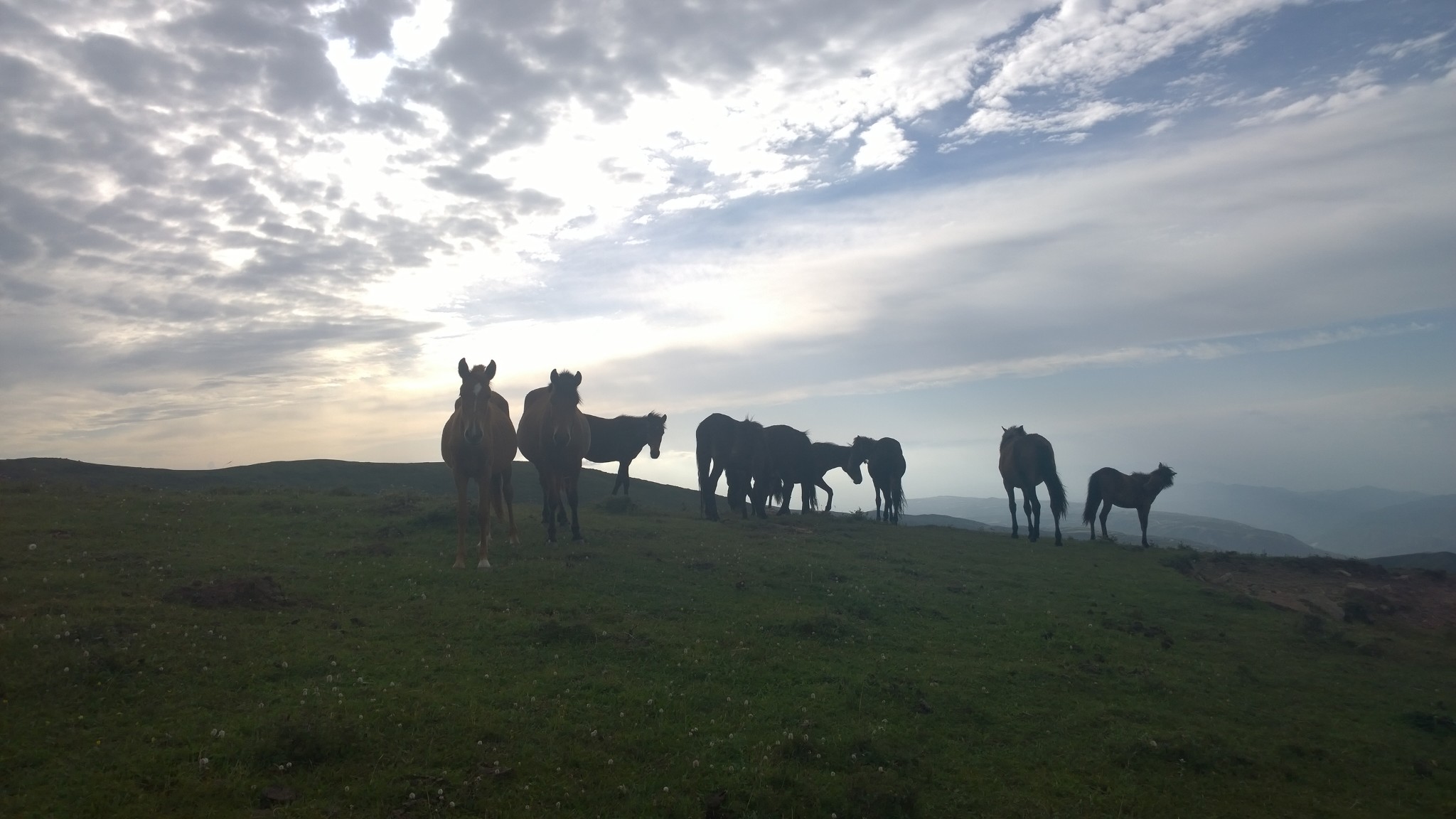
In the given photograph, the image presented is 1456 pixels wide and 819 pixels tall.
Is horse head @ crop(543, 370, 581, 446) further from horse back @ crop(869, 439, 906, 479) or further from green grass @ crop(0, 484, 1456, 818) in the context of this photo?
horse back @ crop(869, 439, 906, 479)

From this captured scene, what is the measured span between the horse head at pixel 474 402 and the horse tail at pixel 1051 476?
17861 mm

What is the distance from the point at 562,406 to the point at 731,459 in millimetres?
9848

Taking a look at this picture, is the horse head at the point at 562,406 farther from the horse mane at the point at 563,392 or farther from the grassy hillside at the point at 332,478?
the grassy hillside at the point at 332,478

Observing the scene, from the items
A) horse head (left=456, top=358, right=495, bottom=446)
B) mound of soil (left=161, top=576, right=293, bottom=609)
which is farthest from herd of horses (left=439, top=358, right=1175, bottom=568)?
mound of soil (left=161, top=576, right=293, bottom=609)

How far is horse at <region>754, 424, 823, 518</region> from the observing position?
2836cm

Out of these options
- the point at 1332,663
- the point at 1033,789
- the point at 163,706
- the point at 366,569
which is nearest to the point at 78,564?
the point at 366,569

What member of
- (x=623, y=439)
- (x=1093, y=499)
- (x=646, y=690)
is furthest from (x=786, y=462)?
(x=646, y=690)

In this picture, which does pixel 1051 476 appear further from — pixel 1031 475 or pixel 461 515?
pixel 461 515

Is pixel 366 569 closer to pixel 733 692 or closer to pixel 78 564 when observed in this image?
pixel 78 564

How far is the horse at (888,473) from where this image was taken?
101 ft

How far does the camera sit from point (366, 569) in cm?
1365

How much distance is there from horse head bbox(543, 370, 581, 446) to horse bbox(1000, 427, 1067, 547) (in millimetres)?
14478

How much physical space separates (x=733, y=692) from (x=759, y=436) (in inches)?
717

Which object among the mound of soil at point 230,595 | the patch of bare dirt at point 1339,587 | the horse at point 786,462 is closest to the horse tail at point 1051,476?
the patch of bare dirt at point 1339,587
